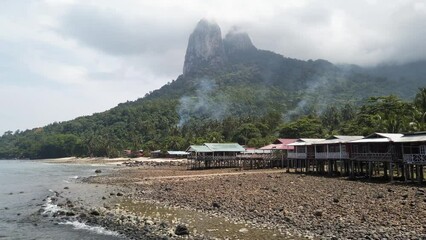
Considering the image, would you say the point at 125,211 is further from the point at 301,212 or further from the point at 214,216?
the point at 301,212

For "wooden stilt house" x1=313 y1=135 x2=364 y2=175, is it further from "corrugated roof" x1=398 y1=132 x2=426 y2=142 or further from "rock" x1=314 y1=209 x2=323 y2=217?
"rock" x1=314 y1=209 x2=323 y2=217

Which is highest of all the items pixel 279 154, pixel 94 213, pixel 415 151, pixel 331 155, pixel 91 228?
pixel 279 154

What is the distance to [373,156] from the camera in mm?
38281

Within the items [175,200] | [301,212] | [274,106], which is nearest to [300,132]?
[175,200]

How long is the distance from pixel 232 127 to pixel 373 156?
93114 millimetres

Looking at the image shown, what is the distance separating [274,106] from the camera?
7303 inches

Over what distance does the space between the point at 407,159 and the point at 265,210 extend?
716 inches

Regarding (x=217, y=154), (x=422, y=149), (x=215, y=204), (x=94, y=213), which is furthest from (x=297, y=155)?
(x=94, y=213)

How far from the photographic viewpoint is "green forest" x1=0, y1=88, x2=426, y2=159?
6791cm

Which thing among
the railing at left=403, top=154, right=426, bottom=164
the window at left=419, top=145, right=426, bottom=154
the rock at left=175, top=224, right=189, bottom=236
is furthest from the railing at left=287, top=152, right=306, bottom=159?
the rock at left=175, top=224, right=189, bottom=236

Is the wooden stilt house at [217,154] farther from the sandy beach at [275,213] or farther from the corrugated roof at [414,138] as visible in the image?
the corrugated roof at [414,138]

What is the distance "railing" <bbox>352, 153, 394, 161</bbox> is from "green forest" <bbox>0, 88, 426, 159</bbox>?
12280 millimetres

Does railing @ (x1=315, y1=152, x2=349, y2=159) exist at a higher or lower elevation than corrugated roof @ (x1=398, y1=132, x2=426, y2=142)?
lower

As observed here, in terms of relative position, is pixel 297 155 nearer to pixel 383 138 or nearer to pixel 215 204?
pixel 383 138
